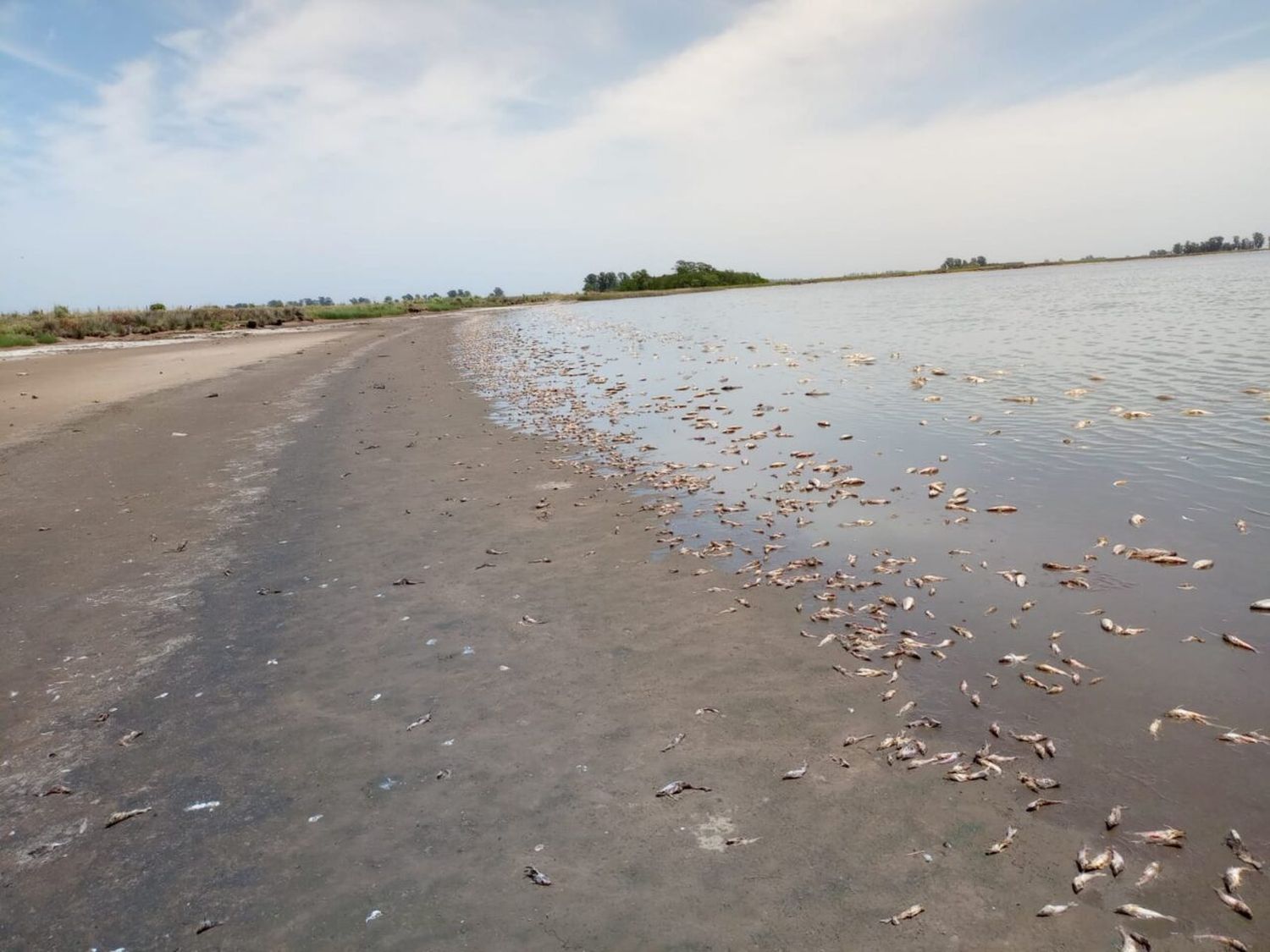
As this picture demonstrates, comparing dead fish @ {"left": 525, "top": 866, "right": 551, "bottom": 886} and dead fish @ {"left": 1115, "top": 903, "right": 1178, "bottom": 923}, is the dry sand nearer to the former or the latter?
dead fish @ {"left": 525, "top": 866, "right": 551, "bottom": 886}

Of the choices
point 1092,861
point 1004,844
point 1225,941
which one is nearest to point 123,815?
point 1004,844

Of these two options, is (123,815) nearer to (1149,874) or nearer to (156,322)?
(1149,874)

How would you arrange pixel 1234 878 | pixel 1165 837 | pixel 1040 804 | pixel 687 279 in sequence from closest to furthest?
pixel 1234 878
pixel 1165 837
pixel 1040 804
pixel 687 279

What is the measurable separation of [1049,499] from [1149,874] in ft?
23.2

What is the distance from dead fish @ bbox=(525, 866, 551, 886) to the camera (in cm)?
379

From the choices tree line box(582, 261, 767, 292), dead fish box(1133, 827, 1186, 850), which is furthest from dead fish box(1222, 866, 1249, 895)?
tree line box(582, 261, 767, 292)

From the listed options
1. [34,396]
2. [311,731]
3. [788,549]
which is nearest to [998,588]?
[788,549]

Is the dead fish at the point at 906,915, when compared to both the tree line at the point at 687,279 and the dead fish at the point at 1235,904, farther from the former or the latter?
the tree line at the point at 687,279

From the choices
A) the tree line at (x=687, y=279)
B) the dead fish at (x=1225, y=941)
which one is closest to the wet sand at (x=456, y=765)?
the dead fish at (x=1225, y=941)

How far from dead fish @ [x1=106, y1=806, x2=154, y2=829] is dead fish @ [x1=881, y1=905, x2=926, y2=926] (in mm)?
4455

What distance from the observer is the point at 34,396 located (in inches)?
886

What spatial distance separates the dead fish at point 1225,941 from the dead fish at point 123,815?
19.1ft

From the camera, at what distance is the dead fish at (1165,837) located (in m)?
3.79

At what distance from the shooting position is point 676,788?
14.7 feet
